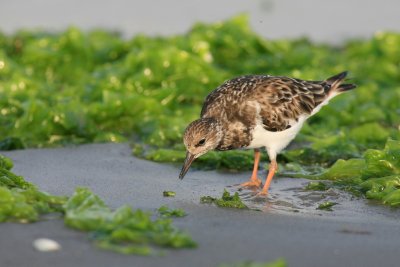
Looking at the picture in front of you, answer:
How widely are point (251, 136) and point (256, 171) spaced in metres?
0.27

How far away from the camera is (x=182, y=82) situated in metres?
7.12

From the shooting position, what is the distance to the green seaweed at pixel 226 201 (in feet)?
14.9

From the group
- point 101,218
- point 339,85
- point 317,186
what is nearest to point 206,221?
point 101,218

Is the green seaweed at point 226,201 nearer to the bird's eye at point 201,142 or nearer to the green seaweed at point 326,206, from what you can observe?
the green seaweed at point 326,206

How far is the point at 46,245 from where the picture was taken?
11.4 feet

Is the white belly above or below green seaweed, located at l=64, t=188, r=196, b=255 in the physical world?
above

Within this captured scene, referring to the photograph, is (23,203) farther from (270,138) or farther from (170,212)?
(270,138)

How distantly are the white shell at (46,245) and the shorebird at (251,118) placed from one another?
1.71 m

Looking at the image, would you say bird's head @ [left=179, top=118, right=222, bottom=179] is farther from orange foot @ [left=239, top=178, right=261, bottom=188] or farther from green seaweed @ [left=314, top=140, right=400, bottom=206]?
green seaweed @ [left=314, top=140, right=400, bottom=206]

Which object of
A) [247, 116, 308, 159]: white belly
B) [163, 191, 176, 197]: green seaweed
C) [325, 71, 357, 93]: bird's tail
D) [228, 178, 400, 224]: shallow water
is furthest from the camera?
[325, 71, 357, 93]: bird's tail

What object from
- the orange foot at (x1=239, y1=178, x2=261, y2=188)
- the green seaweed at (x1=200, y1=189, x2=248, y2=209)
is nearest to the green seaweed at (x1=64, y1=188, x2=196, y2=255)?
the green seaweed at (x1=200, y1=189, x2=248, y2=209)

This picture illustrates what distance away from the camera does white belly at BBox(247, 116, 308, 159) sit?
18.1ft

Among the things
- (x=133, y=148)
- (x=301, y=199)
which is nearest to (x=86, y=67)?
(x=133, y=148)

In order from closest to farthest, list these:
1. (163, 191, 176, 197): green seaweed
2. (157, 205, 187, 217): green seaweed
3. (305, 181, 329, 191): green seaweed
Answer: (157, 205, 187, 217): green seaweed, (163, 191, 176, 197): green seaweed, (305, 181, 329, 191): green seaweed
